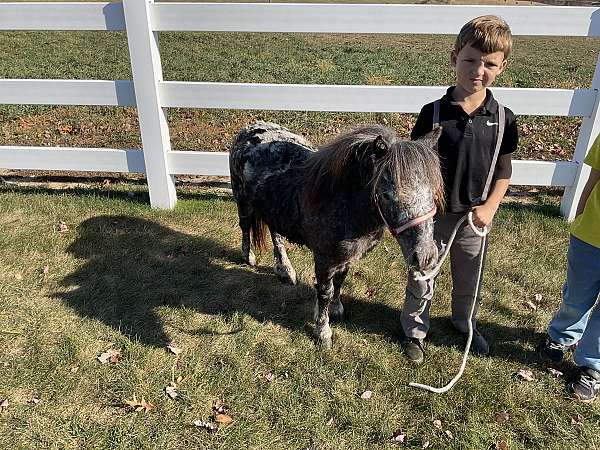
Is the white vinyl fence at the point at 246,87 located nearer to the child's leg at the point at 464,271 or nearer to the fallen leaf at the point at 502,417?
the child's leg at the point at 464,271

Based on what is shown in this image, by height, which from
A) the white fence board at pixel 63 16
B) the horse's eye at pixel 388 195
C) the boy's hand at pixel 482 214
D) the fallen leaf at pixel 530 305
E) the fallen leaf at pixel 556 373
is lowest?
the fallen leaf at pixel 556 373

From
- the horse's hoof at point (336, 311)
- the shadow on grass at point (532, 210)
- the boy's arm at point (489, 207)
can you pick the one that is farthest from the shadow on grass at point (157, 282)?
the shadow on grass at point (532, 210)

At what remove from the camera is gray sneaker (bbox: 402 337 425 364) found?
349 centimetres

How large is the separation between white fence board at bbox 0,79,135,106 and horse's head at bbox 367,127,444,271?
11.6 feet

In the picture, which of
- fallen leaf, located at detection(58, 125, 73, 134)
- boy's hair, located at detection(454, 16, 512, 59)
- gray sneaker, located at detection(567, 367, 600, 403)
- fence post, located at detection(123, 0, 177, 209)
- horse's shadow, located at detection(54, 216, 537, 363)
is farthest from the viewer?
fallen leaf, located at detection(58, 125, 73, 134)

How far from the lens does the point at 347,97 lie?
15.6 feet

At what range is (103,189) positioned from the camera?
5.82 m

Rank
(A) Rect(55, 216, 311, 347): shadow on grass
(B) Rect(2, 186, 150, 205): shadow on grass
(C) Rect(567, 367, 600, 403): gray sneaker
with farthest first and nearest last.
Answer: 1. (B) Rect(2, 186, 150, 205): shadow on grass
2. (A) Rect(55, 216, 311, 347): shadow on grass
3. (C) Rect(567, 367, 600, 403): gray sneaker

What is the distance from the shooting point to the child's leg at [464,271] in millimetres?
3268

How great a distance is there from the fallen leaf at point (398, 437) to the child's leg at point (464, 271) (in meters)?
1.12

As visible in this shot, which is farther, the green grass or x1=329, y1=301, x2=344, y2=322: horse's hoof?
x1=329, y1=301, x2=344, y2=322: horse's hoof

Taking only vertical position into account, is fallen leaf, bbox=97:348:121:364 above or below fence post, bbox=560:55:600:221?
below

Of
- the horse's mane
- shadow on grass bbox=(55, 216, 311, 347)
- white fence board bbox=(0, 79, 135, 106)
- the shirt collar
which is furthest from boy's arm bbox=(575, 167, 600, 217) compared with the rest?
white fence board bbox=(0, 79, 135, 106)

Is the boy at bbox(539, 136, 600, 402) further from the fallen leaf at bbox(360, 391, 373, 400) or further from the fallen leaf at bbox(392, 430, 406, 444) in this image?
the fallen leaf at bbox(360, 391, 373, 400)
